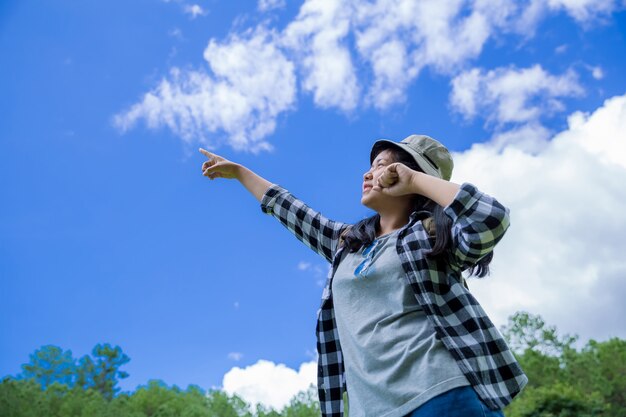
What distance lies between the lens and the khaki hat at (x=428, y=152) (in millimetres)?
1352

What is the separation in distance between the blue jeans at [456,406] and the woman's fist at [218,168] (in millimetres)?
811

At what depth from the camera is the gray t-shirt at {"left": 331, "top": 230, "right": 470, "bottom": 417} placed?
1035 mm

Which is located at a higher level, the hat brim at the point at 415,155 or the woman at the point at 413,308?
the hat brim at the point at 415,155

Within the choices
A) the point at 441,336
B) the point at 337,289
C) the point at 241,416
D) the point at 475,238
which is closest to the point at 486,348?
the point at 441,336

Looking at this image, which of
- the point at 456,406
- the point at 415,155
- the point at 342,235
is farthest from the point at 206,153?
the point at 456,406

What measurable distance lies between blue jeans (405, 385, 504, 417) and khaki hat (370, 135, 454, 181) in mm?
492

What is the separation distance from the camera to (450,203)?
1.11 meters

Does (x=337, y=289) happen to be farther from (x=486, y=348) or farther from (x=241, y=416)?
(x=241, y=416)

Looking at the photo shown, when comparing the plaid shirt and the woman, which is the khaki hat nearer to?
the woman

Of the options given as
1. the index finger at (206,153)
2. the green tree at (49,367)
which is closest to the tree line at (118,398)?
the green tree at (49,367)

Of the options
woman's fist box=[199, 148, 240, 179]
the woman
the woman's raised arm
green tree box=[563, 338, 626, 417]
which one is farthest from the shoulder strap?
green tree box=[563, 338, 626, 417]

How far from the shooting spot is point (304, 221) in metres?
1.46

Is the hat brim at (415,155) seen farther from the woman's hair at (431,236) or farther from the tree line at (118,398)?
the tree line at (118,398)

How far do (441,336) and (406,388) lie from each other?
0.34 ft
